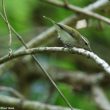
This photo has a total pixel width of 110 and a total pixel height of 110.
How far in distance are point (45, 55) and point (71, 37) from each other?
1.61 metres

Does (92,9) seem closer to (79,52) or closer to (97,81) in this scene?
(97,81)

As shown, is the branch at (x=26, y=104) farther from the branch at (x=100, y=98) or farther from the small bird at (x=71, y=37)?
the small bird at (x=71, y=37)

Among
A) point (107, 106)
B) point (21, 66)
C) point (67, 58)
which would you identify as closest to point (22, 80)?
point (21, 66)

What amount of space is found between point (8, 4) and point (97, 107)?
82 centimetres

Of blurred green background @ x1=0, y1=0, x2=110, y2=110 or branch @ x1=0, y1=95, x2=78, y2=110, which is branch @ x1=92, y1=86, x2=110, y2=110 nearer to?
blurred green background @ x1=0, y1=0, x2=110, y2=110

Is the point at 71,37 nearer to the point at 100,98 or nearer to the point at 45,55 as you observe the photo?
the point at 100,98

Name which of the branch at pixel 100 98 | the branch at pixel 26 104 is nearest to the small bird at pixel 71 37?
the branch at pixel 26 104

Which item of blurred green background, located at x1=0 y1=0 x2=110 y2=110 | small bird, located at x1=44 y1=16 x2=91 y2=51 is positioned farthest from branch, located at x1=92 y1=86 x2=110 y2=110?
small bird, located at x1=44 y1=16 x2=91 y2=51

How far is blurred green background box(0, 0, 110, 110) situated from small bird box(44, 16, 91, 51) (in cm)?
109

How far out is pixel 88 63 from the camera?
261 centimetres

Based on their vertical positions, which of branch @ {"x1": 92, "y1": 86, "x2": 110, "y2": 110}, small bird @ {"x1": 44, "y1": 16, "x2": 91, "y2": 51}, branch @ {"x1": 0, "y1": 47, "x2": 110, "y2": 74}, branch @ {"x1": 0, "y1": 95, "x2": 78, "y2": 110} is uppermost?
branch @ {"x1": 92, "y1": 86, "x2": 110, "y2": 110}

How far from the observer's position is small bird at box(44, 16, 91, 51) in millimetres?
955

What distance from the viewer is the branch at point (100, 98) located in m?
2.04

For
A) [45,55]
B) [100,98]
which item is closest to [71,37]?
[100,98]
